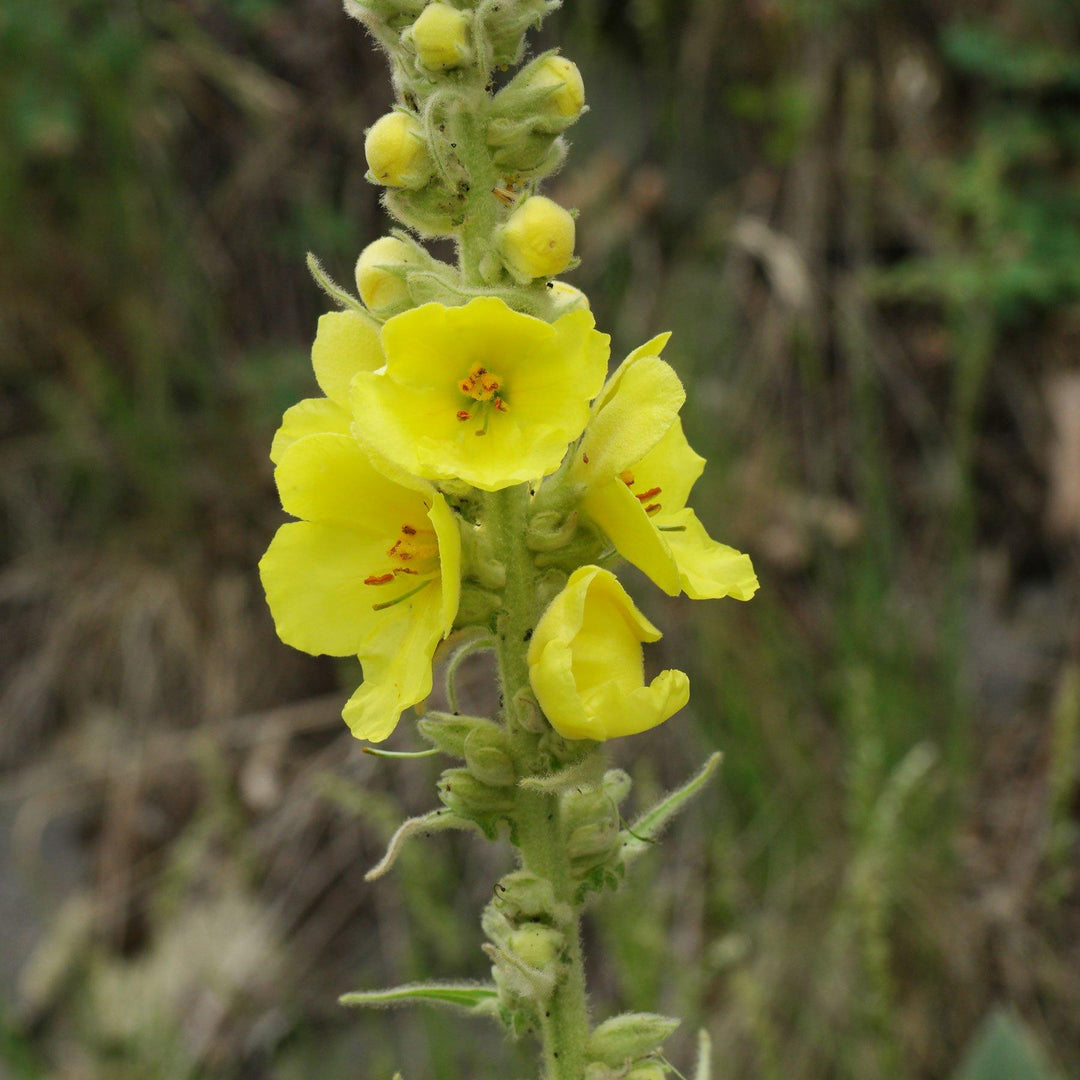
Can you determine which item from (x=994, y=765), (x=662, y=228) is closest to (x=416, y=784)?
(x=994, y=765)

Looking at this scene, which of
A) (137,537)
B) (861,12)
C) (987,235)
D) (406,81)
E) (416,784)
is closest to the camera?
(406,81)

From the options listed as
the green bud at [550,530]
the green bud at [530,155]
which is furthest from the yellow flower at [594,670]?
the green bud at [530,155]

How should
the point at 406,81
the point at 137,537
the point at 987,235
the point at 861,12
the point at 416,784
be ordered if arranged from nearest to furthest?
1. the point at 406,81
2. the point at 987,235
3. the point at 416,784
4. the point at 137,537
5. the point at 861,12

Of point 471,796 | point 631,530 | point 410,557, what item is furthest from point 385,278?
point 471,796

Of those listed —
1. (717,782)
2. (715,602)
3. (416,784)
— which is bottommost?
(416,784)

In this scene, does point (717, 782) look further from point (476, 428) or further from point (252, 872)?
point (476, 428)

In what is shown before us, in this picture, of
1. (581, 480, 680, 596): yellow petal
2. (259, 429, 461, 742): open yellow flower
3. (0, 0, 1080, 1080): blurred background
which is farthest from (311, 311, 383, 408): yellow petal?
(0, 0, 1080, 1080): blurred background
